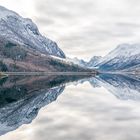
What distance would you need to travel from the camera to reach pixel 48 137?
38125mm

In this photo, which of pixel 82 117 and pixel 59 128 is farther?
pixel 82 117

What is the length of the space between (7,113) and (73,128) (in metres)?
15.5

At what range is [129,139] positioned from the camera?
3794cm

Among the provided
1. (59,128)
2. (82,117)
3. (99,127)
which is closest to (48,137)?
(59,128)

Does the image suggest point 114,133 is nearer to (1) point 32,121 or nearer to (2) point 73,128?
(2) point 73,128

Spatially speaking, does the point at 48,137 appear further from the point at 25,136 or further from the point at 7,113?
the point at 7,113

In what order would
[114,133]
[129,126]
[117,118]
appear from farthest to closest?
[117,118]
[129,126]
[114,133]

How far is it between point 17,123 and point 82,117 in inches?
479

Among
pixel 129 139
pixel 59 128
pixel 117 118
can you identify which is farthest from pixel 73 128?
pixel 117 118

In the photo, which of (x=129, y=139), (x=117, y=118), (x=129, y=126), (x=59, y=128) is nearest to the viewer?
(x=129, y=139)

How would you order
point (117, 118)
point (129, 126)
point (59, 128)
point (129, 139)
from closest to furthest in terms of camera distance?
point (129, 139) → point (59, 128) → point (129, 126) → point (117, 118)

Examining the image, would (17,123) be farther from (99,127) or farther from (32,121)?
(99,127)

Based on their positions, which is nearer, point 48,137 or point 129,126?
point 48,137

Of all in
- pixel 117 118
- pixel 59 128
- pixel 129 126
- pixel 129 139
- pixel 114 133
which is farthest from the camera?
pixel 117 118
